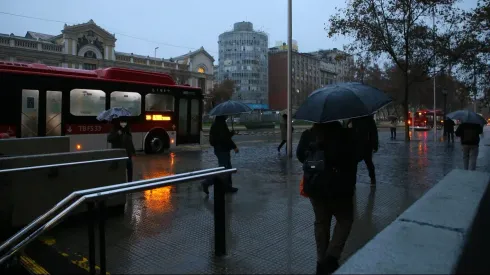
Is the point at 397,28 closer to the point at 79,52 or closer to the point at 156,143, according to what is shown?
the point at 156,143

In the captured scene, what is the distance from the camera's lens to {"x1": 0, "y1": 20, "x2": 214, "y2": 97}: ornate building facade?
154 ft

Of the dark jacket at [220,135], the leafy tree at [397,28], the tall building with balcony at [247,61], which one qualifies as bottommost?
the dark jacket at [220,135]

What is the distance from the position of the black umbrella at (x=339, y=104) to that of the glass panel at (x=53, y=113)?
443 inches

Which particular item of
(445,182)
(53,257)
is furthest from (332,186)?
(53,257)

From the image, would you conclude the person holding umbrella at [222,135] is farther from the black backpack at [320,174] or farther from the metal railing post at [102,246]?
the black backpack at [320,174]

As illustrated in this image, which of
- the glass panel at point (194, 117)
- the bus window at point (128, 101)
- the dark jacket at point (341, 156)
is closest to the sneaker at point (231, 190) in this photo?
Answer: the dark jacket at point (341, 156)

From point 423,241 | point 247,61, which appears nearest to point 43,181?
point 423,241

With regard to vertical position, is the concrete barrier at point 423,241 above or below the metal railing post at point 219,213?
above

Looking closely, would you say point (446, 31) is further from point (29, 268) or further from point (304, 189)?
point (29, 268)

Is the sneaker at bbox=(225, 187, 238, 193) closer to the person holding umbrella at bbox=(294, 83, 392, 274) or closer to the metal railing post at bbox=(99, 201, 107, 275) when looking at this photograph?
the person holding umbrella at bbox=(294, 83, 392, 274)

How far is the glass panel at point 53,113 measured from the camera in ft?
40.5

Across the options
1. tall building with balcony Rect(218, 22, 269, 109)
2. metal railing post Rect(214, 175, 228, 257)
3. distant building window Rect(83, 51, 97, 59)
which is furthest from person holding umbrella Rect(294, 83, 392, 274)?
tall building with balcony Rect(218, 22, 269, 109)

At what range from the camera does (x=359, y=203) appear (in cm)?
673

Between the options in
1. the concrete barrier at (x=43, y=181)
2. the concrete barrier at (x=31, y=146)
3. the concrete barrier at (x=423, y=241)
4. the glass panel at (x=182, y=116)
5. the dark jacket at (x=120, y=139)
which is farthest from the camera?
the glass panel at (x=182, y=116)
